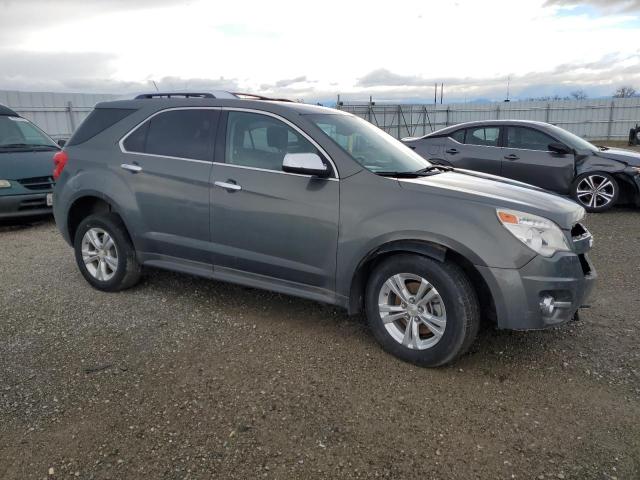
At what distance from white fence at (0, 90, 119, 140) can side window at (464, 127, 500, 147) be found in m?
12.4

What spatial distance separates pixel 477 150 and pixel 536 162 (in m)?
0.97

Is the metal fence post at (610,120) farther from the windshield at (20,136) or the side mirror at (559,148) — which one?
the windshield at (20,136)

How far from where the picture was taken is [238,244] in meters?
4.02

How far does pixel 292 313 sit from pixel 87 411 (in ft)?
6.01

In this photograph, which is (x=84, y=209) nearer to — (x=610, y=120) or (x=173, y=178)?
(x=173, y=178)

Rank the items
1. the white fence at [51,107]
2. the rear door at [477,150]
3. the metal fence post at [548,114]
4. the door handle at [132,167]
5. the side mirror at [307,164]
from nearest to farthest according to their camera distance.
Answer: the side mirror at [307,164]
the door handle at [132,167]
the rear door at [477,150]
the white fence at [51,107]
the metal fence post at [548,114]

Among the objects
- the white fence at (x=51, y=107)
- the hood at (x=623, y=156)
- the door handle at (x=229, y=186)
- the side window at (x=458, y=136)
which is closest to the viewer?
the door handle at (x=229, y=186)

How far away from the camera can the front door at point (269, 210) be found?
3.65m

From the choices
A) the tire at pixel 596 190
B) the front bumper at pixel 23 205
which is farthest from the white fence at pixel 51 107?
the tire at pixel 596 190

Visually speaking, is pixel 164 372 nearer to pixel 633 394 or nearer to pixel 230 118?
pixel 230 118

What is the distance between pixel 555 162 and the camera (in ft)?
27.4

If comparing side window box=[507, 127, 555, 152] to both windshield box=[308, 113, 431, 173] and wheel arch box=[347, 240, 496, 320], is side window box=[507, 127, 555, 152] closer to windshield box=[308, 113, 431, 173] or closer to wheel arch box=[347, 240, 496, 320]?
windshield box=[308, 113, 431, 173]

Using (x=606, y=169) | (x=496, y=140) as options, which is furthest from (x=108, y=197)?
(x=606, y=169)

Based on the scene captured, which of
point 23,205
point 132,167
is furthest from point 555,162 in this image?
point 23,205
